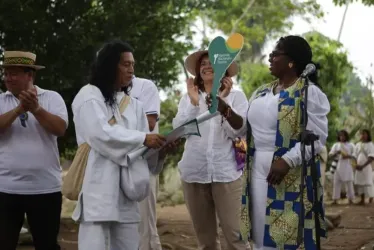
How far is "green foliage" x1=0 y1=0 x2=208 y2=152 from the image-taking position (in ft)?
33.6

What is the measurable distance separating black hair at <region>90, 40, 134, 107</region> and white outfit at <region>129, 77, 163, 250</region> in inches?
59.2

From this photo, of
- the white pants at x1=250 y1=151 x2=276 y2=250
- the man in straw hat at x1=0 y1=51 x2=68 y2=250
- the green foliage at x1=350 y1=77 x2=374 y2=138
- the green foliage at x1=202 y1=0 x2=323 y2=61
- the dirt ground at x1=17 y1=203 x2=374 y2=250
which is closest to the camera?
the white pants at x1=250 y1=151 x2=276 y2=250

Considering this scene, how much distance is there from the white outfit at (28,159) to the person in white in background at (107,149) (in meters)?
0.65

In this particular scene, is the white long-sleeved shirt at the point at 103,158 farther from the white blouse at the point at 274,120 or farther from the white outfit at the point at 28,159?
the white blouse at the point at 274,120

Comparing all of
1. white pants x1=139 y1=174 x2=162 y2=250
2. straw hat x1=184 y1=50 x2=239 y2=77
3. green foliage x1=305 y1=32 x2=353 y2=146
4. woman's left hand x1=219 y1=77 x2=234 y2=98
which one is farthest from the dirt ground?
green foliage x1=305 y1=32 x2=353 y2=146

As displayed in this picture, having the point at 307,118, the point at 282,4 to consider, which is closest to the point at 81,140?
the point at 307,118

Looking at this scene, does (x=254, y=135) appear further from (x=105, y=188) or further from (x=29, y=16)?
(x=29, y=16)

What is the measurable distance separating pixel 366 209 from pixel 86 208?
13.5 meters

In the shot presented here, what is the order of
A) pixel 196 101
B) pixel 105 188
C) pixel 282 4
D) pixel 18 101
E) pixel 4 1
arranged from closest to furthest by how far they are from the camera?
pixel 105 188 < pixel 18 101 < pixel 196 101 < pixel 4 1 < pixel 282 4

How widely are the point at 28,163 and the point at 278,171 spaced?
175cm

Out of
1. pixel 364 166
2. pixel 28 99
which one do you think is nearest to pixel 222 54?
pixel 28 99

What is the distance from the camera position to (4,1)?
32.0 ft

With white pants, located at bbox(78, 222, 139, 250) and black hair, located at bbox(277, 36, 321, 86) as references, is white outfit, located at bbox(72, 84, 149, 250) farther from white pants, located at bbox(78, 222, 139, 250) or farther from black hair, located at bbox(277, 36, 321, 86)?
black hair, located at bbox(277, 36, 321, 86)

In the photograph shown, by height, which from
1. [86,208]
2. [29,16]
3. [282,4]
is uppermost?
[282,4]
